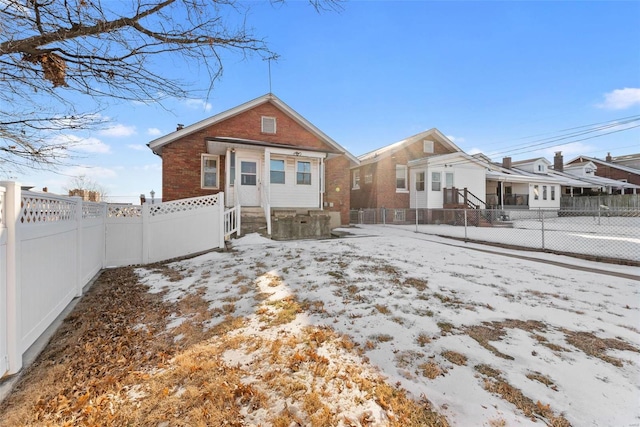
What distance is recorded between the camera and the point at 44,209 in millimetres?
3564

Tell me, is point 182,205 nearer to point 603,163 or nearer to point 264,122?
point 264,122

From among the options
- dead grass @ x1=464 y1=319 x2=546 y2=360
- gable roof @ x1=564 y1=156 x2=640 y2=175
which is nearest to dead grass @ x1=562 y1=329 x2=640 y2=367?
dead grass @ x1=464 y1=319 x2=546 y2=360

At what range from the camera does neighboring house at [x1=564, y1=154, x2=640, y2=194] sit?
3416cm

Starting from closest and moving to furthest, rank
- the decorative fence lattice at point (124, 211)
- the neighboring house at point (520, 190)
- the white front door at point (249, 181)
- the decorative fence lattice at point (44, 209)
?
the decorative fence lattice at point (44, 209) < the decorative fence lattice at point (124, 211) < the white front door at point (249, 181) < the neighboring house at point (520, 190)

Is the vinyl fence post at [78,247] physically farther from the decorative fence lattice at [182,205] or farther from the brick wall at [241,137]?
the brick wall at [241,137]

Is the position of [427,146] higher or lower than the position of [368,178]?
higher

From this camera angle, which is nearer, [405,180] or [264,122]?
[264,122]

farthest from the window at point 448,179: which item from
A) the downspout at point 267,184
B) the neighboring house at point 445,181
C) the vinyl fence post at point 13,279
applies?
the vinyl fence post at point 13,279

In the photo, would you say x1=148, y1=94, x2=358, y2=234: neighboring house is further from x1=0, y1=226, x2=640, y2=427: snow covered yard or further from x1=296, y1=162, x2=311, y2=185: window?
x1=0, y1=226, x2=640, y2=427: snow covered yard

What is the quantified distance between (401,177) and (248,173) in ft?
40.3

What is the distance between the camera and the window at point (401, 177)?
2012 cm

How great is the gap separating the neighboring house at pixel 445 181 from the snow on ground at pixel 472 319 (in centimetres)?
1226

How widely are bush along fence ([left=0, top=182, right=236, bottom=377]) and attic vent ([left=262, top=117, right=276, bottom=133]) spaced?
7022mm

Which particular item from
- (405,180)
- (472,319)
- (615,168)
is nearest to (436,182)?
(405,180)
